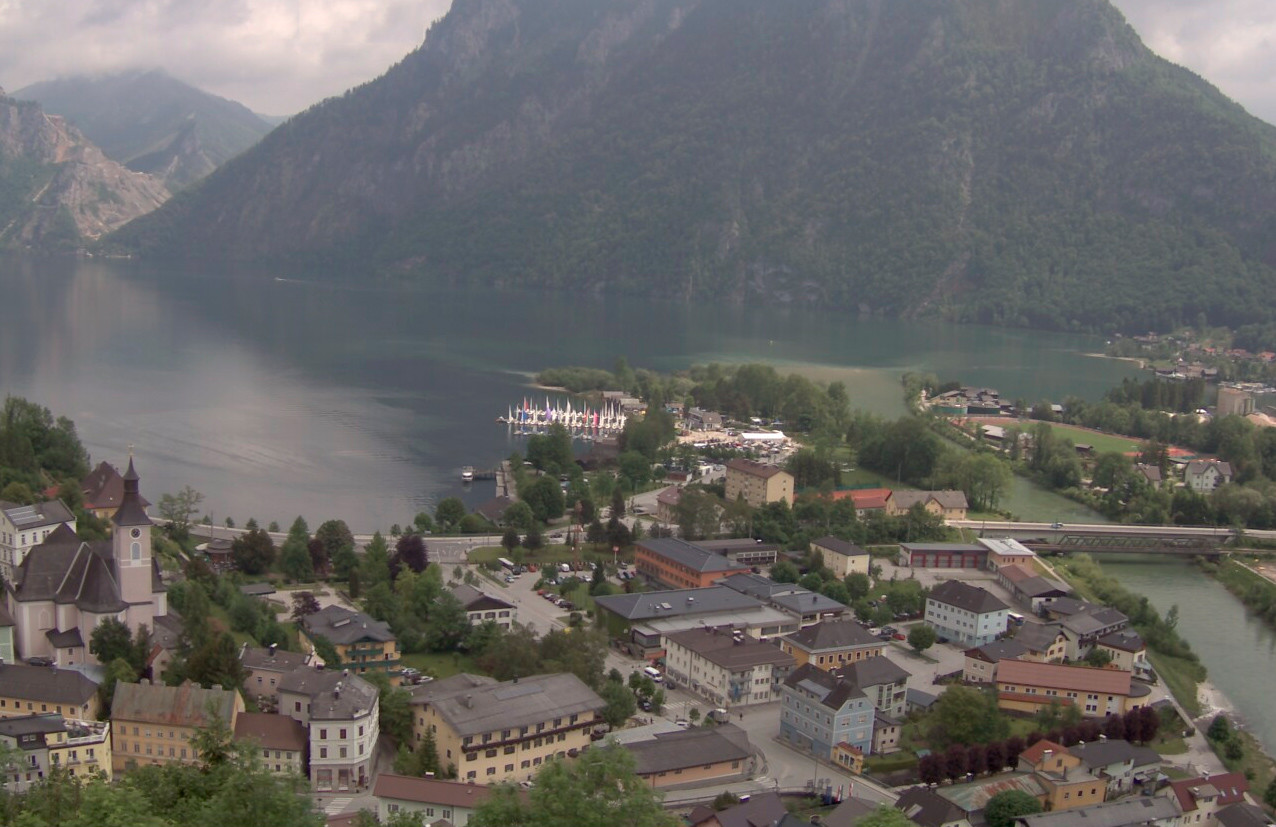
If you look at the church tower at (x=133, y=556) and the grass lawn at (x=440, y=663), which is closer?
the church tower at (x=133, y=556)

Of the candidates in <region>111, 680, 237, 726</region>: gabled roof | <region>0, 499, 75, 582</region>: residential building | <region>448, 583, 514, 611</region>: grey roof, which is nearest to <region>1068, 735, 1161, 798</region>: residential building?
<region>448, 583, 514, 611</region>: grey roof

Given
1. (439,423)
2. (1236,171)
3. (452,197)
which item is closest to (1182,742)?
(439,423)

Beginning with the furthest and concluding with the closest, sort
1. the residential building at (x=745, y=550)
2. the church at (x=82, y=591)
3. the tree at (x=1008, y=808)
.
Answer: the residential building at (x=745, y=550)
the church at (x=82, y=591)
the tree at (x=1008, y=808)

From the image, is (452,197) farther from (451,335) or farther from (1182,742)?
(1182,742)

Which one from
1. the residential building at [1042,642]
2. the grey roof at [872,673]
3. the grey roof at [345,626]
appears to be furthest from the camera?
the residential building at [1042,642]

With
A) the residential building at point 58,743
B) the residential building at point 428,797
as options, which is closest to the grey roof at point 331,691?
the residential building at point 428,797

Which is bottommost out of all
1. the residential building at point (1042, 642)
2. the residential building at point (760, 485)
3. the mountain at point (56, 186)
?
the residential building at point (1042, 642)

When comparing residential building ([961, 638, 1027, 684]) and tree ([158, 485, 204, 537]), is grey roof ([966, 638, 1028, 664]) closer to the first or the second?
residential building ([961, 638, 1027, 684])

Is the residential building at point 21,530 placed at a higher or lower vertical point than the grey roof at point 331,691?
higher

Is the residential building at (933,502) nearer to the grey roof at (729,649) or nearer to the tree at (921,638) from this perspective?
the tree at (921,638)
